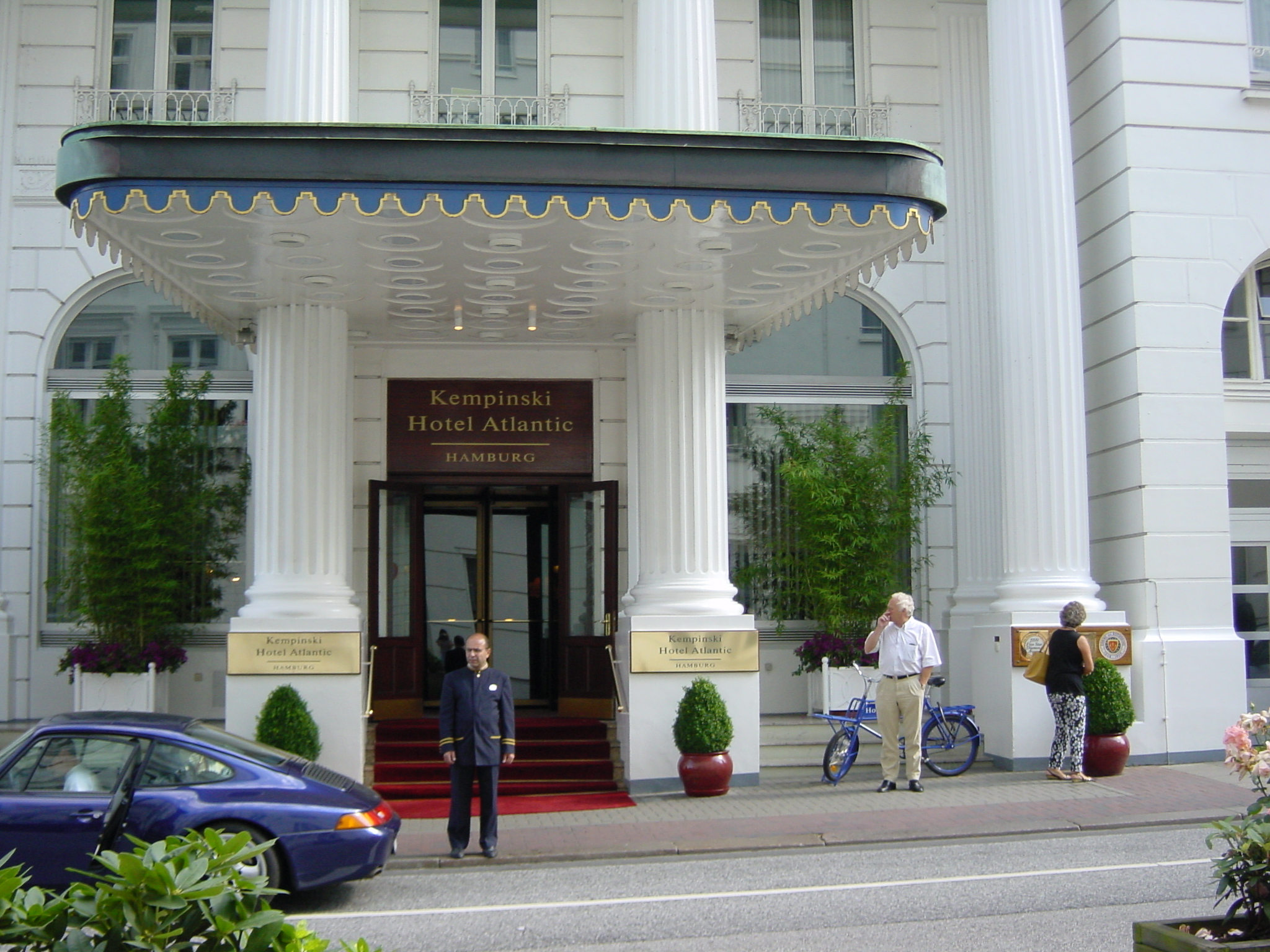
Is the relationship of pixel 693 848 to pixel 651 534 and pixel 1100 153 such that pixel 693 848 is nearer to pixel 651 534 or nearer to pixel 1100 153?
pixel 651 534

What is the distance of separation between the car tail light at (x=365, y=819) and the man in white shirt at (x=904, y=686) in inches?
215

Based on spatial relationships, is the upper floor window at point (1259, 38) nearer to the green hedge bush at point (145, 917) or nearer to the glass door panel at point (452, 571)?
the glass door panel at point (452, 571)

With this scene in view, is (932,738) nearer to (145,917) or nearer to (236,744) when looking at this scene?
(236,744)

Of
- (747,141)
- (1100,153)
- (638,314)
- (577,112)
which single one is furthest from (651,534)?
(1100,153)

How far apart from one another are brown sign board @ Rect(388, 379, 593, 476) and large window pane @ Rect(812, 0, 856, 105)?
5263 millimetres

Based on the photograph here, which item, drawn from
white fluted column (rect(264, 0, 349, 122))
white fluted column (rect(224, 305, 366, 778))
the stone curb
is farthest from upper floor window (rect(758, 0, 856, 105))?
the stone curb

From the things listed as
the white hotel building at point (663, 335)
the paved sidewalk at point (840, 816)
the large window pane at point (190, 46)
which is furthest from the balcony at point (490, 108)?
the paved sidewalk at point (840, 816)

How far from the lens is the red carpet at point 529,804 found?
12344 mm

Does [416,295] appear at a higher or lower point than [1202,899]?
higher

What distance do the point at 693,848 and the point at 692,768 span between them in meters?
2.22

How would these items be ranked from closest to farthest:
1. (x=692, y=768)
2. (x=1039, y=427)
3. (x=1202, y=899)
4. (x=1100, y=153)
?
(x=1202, y=899)
(x=692, y=768)
(x=1039, y=427)
(x=1100, y=153)

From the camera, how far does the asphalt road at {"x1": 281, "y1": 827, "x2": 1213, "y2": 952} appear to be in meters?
7.39

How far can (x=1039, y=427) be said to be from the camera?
1469cm

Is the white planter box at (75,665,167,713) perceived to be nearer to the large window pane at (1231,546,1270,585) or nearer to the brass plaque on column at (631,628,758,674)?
the brass plaque on column at (631,628,758,674)
